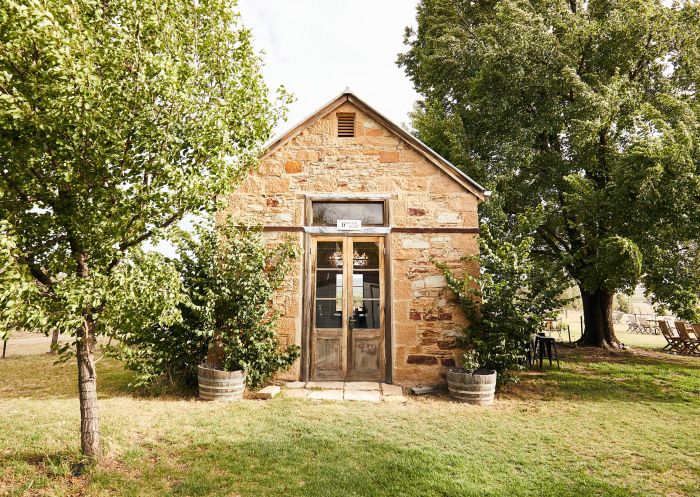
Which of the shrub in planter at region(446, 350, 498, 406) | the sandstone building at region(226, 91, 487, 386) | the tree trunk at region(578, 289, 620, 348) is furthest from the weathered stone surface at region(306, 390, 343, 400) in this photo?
the tree trunk at region(578, 289, 620, 348)

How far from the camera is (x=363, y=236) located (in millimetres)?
7461

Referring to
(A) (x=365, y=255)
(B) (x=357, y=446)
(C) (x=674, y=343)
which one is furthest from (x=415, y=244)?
(C) (x=674, y=343)

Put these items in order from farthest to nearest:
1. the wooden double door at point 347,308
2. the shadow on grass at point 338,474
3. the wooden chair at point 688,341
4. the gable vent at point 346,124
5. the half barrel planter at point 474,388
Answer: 1. the wooden chair at point 688,341
2. the gable vent at point 346,124
3. the wooden double door at point 347,308
4. the half barrel planter at point 474,388
5. the shadow on grass at point 338,474

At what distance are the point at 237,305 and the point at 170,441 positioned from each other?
2.33 metres

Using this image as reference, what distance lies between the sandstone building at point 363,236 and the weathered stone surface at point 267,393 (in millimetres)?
463

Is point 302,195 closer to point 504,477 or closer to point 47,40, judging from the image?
point 47,40

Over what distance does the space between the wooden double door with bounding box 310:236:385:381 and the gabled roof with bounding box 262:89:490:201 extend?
1.98 m

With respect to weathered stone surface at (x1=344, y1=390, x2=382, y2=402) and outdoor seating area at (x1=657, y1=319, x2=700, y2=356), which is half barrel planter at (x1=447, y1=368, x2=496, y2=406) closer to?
weathered stone surface at (x1=344, y1=390, x2=382, y2=402)

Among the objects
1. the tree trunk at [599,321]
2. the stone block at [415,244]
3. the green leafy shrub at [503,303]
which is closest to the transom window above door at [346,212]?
the stone block at [415,244]

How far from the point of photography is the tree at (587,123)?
24.2 feet

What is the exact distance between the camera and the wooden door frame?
7.08 m

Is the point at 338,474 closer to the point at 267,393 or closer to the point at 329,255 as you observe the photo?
the point at 267,393

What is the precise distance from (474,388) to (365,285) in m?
2.64

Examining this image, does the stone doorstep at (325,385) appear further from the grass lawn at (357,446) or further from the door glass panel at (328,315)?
the door glass panel at (328,315)
